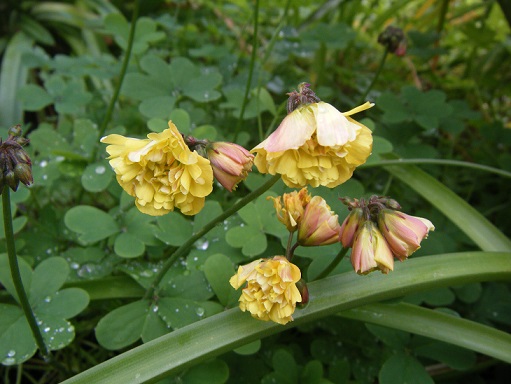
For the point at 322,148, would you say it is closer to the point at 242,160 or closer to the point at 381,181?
the point at 242,160

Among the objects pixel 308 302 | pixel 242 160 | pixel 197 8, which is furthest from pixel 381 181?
pixel 197 8

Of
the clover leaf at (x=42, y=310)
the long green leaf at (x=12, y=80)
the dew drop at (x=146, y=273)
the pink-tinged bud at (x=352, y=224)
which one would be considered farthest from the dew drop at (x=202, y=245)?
the long green leaf at (x=12, y=80)

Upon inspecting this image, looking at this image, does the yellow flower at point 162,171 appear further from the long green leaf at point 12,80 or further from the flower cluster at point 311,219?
the long green leaf at point 12,80

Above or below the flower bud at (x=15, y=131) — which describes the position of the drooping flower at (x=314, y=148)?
below

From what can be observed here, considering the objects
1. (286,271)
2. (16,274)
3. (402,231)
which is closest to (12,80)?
(16,274)

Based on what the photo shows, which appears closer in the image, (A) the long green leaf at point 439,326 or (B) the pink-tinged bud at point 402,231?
(B) the pink-tinged bud at point 402,231

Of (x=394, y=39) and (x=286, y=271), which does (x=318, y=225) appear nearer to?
(x=286, y=271)

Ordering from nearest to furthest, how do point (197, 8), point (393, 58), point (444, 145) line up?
point (444, 145) < point (393, 58) < point (197, 8)
